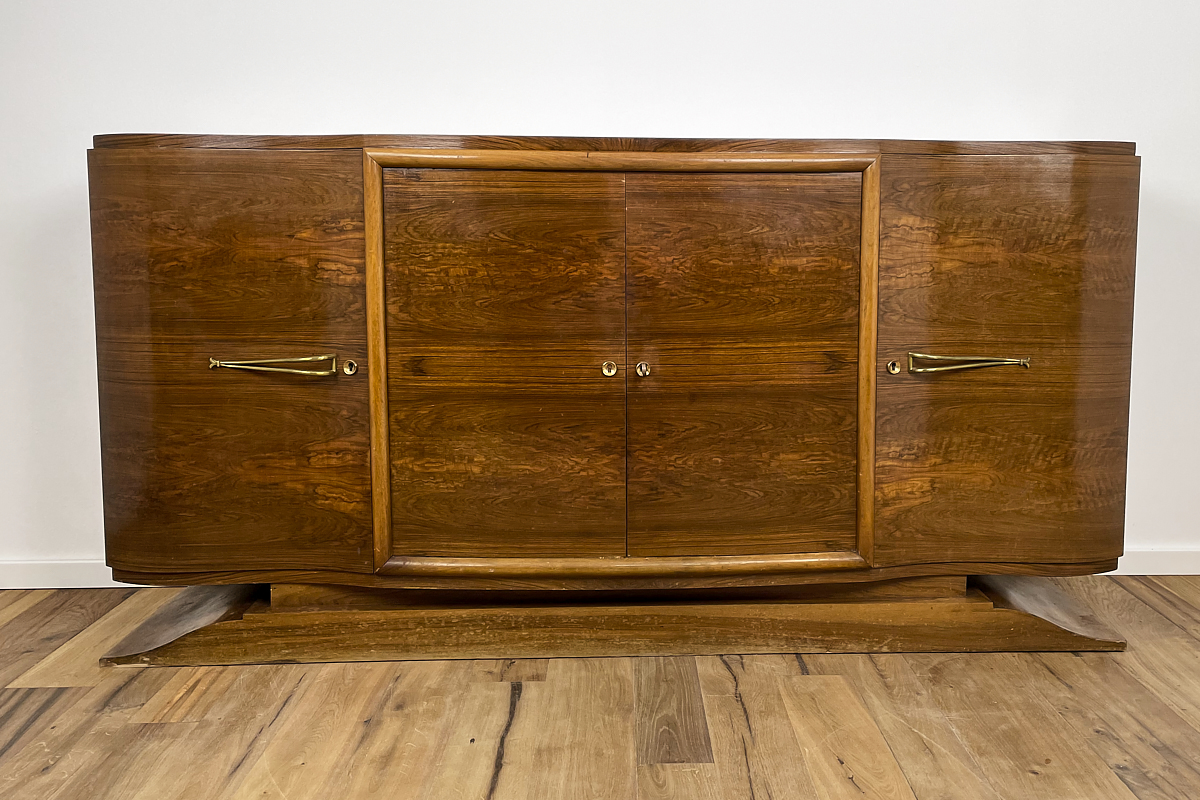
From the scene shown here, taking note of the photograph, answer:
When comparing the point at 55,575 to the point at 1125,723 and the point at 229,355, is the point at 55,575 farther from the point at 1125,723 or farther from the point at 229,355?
the point at 1125,723

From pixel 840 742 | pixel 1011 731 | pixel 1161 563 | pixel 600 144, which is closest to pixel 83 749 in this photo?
pixel 840 742

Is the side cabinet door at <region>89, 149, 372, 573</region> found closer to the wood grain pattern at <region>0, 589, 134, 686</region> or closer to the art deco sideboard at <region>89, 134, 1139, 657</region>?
the art deco sideboard at <region>89, 134, 1139, 657</region>

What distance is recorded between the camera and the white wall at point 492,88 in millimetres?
2041

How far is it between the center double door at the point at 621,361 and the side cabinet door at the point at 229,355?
103 mm

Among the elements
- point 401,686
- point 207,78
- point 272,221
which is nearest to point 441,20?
point 207,78

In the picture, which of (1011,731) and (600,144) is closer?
(1011,731)

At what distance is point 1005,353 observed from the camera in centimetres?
165

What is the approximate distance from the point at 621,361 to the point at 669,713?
2.10ft

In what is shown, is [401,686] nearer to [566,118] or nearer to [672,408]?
[672,408]

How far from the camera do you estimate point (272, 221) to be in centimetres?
157

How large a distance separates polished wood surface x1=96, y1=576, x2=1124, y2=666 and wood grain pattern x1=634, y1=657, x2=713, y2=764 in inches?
2.8

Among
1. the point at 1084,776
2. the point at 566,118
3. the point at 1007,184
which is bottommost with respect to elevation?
the point at 1084,776

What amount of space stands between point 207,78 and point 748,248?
139 centimetres

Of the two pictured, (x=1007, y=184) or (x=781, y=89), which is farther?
(x=781, y=89)
